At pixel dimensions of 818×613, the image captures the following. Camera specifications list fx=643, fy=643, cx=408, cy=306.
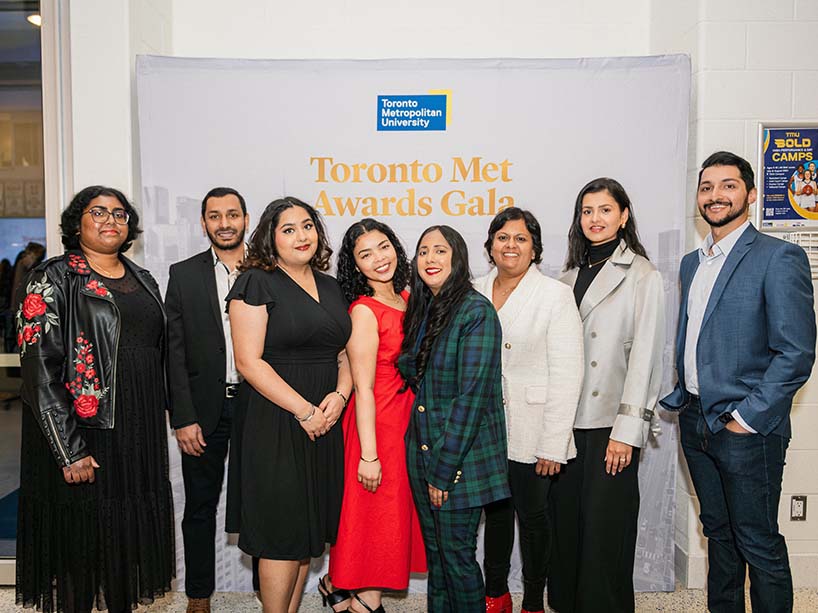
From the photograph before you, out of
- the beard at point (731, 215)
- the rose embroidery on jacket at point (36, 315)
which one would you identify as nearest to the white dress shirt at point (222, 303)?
the rose embroidery on jacket at point (36, 315)

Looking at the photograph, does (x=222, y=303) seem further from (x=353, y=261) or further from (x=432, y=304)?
(x=432, y=304)

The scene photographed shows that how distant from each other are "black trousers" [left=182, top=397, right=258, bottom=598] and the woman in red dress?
0.59 meters

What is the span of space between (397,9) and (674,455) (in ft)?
8.55

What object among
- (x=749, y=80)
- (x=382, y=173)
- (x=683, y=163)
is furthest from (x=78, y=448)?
(x=749, y=80)

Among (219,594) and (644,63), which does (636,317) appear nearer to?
(644,63)

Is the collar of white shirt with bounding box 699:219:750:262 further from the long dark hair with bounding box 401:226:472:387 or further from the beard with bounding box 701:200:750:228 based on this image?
the long dark hair with bounding box 401:226:472:387

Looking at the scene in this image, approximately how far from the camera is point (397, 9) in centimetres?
332

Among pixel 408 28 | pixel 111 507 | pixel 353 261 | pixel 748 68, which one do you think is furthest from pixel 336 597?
pixel 748 68

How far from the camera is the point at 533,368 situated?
243 centimetres

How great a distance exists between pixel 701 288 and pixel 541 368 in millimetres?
668

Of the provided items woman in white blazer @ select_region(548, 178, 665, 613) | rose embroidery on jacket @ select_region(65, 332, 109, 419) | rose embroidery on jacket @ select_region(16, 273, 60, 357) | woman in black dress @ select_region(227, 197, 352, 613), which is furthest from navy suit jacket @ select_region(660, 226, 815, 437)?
rose embroidery on jacket @ select_region(16, 273, 60, 357)

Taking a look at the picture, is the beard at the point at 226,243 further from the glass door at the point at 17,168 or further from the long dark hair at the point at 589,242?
the long dark hair at the point at 589,242

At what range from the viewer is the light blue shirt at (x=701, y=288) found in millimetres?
2343

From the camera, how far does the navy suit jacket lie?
7.04 ft
